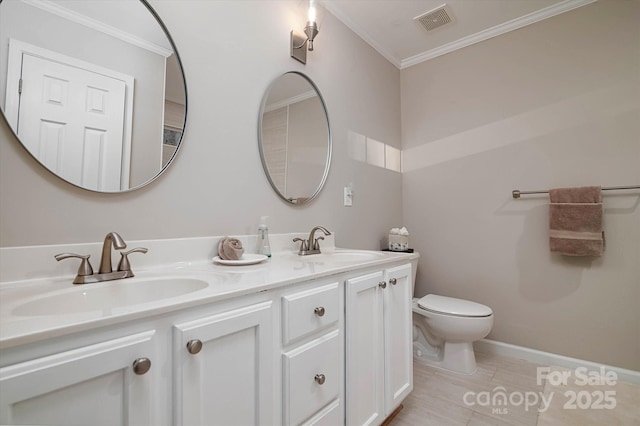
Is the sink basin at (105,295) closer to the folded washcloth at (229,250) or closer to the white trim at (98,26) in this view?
the folded washcloth at (229,250)

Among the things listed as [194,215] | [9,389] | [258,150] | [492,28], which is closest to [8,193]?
[194,215]

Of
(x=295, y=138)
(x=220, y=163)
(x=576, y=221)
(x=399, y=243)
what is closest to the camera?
(x=220, y=163)

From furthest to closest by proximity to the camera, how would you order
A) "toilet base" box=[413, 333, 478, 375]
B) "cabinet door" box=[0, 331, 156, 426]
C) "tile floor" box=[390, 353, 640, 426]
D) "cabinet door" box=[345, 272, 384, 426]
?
"toilet base" box=[413, 333, 478, 375] < "tile floor" box=[390, 353, 640, 426] < "cabinet door" box=[345, 272, 384, 426] < "cabinet door" box=[0, 331, 156, 426]

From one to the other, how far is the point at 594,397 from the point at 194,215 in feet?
7.70

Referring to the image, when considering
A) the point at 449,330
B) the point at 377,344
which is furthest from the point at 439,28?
the point at 377,344

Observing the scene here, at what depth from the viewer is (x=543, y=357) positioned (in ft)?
6.61

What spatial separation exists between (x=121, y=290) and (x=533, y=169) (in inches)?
99.4

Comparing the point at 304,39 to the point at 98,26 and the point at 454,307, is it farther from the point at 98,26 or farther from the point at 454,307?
the point at 454,307

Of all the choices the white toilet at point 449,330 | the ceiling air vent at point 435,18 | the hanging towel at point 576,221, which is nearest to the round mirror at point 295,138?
the ceiling air vent at point 435,18

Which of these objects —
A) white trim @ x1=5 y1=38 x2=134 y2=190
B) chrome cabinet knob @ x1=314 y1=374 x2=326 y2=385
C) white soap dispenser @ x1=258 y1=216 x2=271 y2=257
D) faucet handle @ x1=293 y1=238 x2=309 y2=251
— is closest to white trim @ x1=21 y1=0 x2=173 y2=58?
white trim @ x1=5 y1=38 x2=134 y2=190

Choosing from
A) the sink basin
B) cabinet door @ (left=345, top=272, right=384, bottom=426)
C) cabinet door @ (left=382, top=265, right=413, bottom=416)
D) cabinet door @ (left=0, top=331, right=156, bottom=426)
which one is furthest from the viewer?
cabinet door @ (left=382, top=265, right=413, bottom=416)

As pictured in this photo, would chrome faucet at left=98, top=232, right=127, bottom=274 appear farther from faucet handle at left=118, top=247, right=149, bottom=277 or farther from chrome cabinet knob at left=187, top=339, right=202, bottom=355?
chrome cabinet knob at left=187, top=339, right=202, bottom=355

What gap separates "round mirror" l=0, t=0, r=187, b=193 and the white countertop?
1.11 ft

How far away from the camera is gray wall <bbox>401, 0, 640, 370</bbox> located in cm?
181
